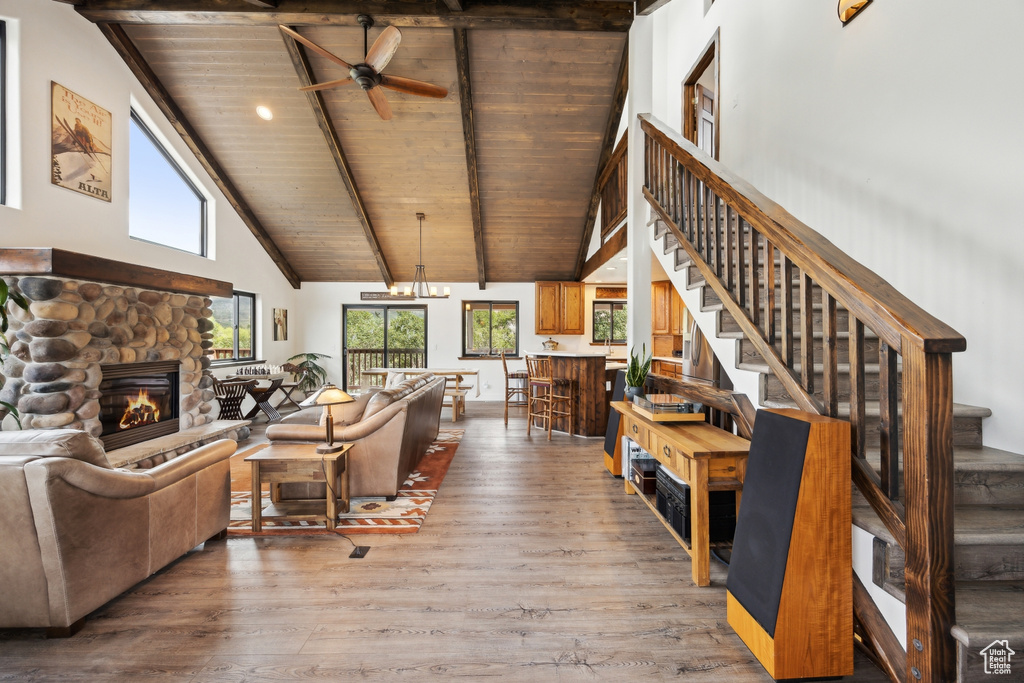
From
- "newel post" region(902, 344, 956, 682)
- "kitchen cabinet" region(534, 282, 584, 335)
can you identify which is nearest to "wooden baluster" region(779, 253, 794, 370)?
"newel post" region(902, 344, 956, 682)

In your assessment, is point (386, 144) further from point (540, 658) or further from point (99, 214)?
point (540, 658)

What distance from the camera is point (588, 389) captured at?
597 cm

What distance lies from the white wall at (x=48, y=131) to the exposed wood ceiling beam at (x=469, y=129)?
3764mm

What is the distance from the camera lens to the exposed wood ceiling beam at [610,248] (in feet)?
18.3

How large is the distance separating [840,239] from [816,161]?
27.2 inches

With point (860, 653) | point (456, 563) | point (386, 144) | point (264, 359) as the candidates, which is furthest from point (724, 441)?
point (264, 359)

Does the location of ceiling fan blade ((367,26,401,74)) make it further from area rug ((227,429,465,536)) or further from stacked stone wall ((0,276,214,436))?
area rug ((227,429,465,536))

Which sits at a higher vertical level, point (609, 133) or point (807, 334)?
point (609, 133)

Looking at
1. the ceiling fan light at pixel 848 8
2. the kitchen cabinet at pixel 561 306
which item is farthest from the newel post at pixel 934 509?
the kitchen cabinet at pixel 561 306

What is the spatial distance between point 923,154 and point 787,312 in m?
1.33

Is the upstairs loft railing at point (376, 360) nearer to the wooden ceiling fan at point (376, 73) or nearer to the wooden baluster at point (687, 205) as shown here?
the wooden ceiling fan at point (376, 73)

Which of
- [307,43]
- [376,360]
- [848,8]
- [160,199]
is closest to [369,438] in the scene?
[307,43]

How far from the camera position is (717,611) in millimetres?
2141

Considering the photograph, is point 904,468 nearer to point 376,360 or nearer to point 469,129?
point 469,129
